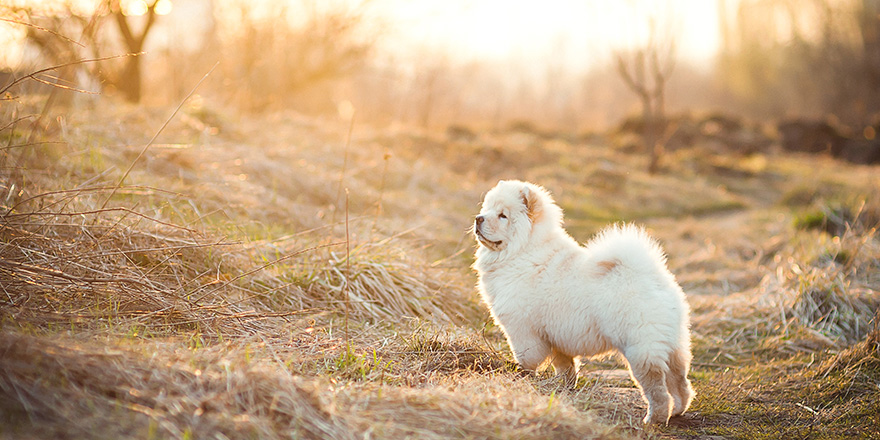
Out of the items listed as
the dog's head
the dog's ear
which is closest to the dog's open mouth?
the dog's head

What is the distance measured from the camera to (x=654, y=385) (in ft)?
10.6

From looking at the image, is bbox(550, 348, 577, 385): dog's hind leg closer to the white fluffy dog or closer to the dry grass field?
the white fluffy dog

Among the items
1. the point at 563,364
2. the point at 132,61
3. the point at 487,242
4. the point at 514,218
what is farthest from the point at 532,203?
the point at 132,61

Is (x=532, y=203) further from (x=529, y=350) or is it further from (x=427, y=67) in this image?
(x=427, y=67)

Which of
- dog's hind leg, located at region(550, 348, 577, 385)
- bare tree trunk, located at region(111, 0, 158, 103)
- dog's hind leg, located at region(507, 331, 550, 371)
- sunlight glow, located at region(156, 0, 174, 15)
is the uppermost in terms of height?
sunlight glow, located at region(156, 0, 174, 15)

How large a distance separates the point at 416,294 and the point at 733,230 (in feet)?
25.8

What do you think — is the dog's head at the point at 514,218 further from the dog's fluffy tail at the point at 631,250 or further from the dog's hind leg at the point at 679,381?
the dog's hind leg at the point at 679,381

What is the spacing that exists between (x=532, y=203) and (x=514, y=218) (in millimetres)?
158

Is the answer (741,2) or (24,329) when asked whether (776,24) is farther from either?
(24,329)

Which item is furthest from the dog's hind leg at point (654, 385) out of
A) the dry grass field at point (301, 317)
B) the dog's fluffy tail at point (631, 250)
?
the dog's fluffy tail at point (631, 250)

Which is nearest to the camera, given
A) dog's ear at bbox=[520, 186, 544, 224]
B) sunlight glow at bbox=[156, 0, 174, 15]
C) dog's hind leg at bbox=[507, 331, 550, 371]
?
dog's hind leg at bbox=[507, 331, 550, 371]

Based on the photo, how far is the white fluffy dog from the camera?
3.22 m

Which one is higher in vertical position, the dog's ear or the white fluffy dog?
the dog's ear

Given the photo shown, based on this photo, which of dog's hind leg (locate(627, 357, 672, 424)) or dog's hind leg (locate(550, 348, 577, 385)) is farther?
dog's hind leg (locate(550, 348, 577, 385))
